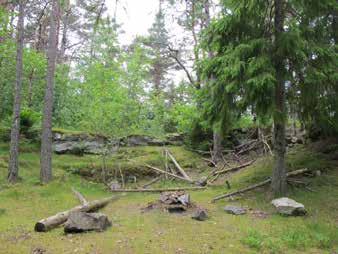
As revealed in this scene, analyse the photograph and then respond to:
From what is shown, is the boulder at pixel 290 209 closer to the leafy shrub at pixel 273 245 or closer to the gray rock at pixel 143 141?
the leafy shrub at pixel 273 245

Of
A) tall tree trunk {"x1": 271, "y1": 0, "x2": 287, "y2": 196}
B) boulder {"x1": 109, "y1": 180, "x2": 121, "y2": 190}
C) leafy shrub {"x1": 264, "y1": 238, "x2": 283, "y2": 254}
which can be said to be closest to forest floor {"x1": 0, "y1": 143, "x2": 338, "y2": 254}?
leafy shrub {"x1": 264, "y1": 238, "x2": 283, "y2": 254}

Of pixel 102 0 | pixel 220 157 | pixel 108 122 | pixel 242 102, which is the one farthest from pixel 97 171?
pixel 102 0

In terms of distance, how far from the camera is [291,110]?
7590 mm

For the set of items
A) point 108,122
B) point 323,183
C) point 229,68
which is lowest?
point 323,183

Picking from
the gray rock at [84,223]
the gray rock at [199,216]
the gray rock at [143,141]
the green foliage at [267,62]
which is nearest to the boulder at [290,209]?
the gray rock at [199,216]

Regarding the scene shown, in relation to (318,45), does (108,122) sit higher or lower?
lower

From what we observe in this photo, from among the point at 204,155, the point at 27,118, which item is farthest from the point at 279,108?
the point at 27,118

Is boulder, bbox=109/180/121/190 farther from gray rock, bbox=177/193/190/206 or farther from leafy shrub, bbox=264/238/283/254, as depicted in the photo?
leafy shrub, bbox=264/238/283/254

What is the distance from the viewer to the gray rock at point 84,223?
16.6 feet

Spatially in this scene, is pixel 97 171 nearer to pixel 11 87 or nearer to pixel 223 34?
pixel 11 87

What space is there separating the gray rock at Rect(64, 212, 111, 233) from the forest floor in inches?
6.2

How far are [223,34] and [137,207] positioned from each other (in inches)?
197

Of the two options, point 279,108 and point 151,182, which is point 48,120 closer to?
point 151,182

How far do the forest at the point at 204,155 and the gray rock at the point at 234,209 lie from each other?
0.03 m
